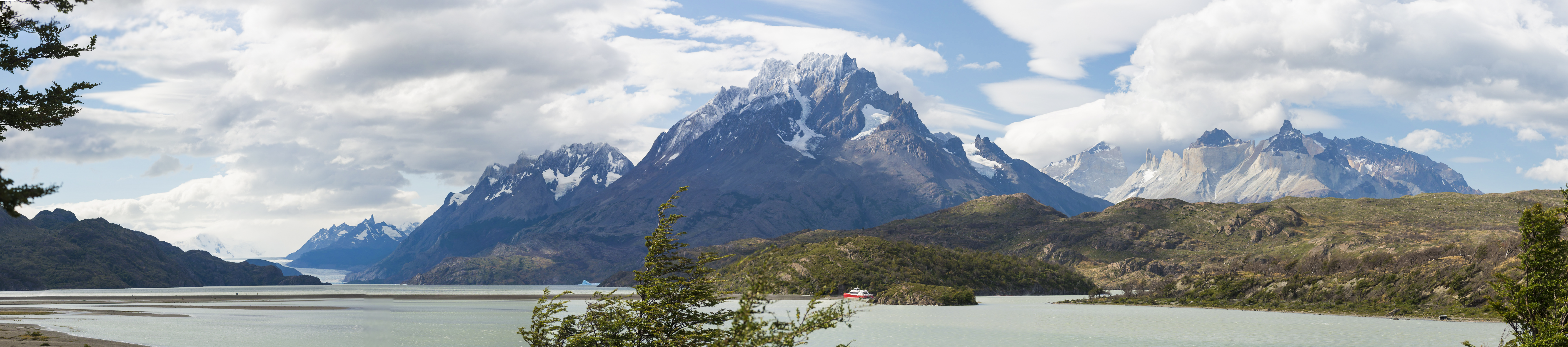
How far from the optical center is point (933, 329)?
89.9 m

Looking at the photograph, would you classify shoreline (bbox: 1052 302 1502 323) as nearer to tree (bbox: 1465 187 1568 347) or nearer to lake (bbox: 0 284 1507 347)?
lake (bbox: 0 284 1507 347)

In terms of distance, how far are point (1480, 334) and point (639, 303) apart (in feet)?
245

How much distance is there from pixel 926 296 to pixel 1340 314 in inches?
2655

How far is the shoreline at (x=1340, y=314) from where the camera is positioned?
8469 centimetres

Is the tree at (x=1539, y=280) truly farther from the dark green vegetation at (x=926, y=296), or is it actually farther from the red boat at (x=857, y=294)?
the dark green vegetation at (x=926, y=296)

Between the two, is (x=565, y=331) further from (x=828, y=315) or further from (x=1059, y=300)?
(x=1059, y=300)

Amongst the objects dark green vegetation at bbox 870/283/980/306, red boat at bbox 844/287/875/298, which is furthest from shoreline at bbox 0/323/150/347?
dark green vegetation at bbox 870/283/980/306

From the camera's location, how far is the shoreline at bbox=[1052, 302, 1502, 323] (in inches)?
3334

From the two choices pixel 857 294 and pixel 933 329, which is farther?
pixel 857 294

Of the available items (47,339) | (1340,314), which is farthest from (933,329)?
(47,339)

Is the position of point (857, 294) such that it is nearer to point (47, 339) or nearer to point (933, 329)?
point (933, 329)

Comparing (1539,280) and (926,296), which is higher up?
(1539,280)

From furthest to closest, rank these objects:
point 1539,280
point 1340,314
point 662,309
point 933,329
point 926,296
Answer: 1. point 926,296
2. point 1340,314
3. point 933,329
4. point 1539,280
5. point 662,309

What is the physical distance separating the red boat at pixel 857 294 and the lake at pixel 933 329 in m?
A: 14.4
